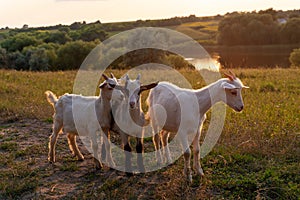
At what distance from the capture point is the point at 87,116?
6605 millimetres

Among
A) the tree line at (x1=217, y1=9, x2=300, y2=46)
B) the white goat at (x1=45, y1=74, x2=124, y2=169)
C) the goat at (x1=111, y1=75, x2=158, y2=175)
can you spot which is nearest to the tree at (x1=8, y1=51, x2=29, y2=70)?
the tree line at (x1=217, y1=9, x2=300, y2=46)

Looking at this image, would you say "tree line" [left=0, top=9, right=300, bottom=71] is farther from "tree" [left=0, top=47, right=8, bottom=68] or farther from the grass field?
the grass field

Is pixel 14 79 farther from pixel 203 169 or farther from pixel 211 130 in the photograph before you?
pixel 203 169

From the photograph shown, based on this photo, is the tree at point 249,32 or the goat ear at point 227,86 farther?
the tree at point 249,32

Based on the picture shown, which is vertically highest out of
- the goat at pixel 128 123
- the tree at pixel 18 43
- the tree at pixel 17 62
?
the tree at pixel 18 43

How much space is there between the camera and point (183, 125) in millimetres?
5844

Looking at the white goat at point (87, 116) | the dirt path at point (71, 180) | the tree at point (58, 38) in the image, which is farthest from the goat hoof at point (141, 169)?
the tree at point (58, 38)

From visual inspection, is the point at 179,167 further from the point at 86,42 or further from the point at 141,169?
the point at 86,42

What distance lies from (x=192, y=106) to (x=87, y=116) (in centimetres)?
211

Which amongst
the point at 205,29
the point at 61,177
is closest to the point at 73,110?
the point at 61,177

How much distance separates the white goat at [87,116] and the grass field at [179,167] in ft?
1.36

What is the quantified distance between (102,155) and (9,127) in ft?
12.4

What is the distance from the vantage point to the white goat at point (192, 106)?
5.75m

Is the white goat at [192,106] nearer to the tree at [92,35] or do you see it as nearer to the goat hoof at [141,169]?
the goat hoof at [141,169]
